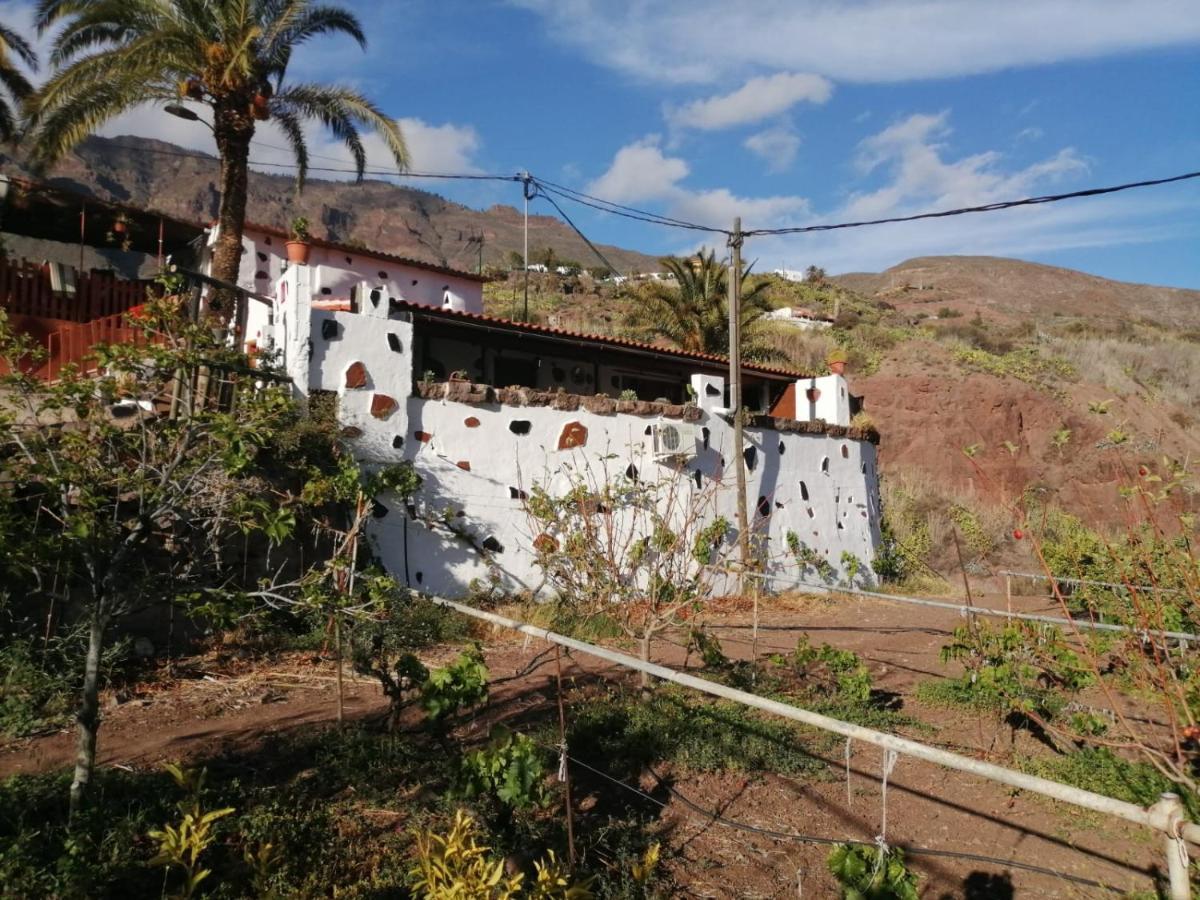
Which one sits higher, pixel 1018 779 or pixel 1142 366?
pixel 1142 366

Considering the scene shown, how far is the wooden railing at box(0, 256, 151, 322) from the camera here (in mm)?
11078

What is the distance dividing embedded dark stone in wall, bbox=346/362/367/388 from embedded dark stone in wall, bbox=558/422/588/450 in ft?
9.39

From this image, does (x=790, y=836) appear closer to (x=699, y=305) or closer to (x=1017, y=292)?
(x=699, y=305)

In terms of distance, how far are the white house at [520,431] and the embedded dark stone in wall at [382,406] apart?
0.06 ft

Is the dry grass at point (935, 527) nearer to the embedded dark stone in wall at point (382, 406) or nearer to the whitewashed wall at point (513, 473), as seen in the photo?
the whitewashed wall at point (513, 473)

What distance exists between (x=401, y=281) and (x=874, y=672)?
1301 cm

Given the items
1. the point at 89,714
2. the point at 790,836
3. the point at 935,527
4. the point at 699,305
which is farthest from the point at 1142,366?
the point at 89,714

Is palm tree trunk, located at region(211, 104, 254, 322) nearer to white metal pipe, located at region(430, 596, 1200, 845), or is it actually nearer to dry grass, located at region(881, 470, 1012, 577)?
Answer: white metal pipe, located at region(430, 596, 1200, 845)

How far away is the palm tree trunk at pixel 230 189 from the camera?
33.7 ft

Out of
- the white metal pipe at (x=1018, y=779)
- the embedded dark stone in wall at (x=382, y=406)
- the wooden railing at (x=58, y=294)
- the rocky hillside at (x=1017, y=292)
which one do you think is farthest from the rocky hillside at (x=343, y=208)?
the white metal pipe at (x=1018, y=779)

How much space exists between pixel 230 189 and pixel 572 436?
5.68 meters

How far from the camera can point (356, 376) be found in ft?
31.1

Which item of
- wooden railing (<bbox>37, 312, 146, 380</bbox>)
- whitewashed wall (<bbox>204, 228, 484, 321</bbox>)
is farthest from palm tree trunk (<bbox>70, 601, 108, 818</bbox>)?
whitewashed wall (<bbox>204, 228, 484, 321</bbox>)

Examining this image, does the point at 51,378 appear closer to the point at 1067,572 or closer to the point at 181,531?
the point at 181,531
